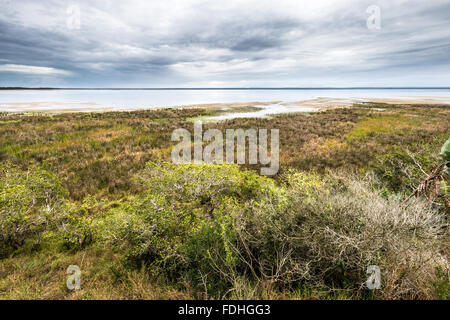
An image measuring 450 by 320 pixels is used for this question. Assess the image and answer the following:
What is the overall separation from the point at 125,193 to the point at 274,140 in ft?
47.2

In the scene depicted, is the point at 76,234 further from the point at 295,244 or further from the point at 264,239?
the point at 295,244

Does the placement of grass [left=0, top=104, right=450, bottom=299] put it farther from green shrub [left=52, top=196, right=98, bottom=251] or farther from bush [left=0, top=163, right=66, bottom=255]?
bush [left=0, top=163, right=66, bottom=255]

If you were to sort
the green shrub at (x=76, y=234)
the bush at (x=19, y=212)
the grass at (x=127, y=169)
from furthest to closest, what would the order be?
1. the green shrub at (x=76, y=234)
2. the bush at (x=19, y=212)
3. the grass at (x=127, y=169)

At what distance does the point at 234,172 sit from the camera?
6.73 m

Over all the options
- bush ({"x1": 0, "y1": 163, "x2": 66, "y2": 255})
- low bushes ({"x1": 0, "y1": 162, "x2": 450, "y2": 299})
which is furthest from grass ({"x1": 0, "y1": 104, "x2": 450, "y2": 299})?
bush ({"x1": 0, "y1": 163, "x2": 66, "y2": 255})

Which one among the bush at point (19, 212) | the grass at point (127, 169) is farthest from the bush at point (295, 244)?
the bush at point (19, 212)

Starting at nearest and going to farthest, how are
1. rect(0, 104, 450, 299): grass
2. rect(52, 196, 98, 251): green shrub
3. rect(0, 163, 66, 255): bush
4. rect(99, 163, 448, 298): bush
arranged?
rect(99, 163, 448, 298): bush → rect(0, 104, 450, 299): grass → rect(0, 163, 66, 255): bush → rect(52, 196, 98, 251): green shrub

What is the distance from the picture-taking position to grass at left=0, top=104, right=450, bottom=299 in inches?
146

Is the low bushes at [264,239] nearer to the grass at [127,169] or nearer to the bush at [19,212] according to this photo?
the bush at [19,212]

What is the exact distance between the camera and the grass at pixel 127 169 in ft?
12.2
